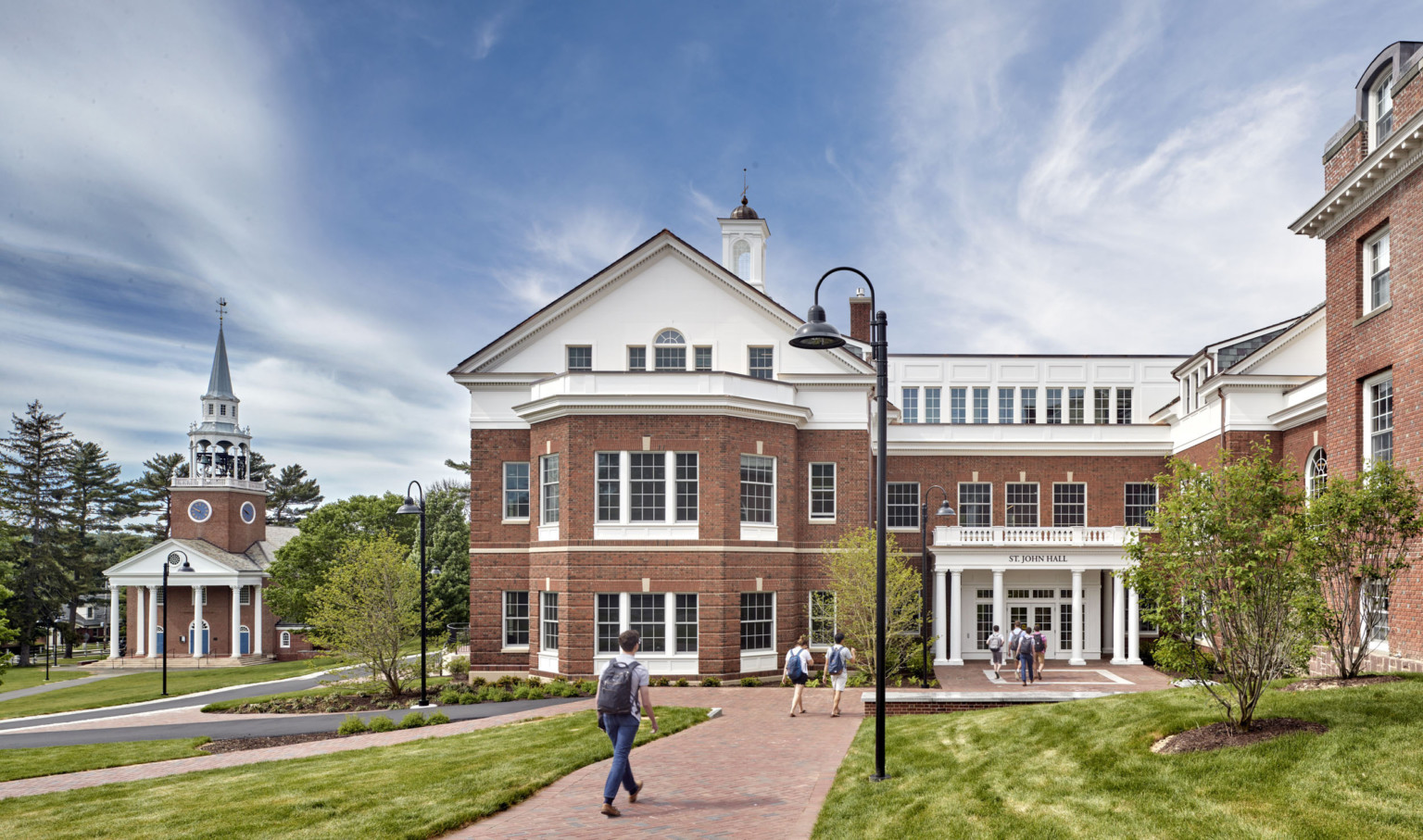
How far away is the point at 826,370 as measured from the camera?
1116 inches

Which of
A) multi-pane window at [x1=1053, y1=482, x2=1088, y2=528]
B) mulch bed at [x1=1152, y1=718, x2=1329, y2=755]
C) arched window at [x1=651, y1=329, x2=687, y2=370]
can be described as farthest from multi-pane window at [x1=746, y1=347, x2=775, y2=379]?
mulch bed at [x1=1152, y1=718, x2=1329, y2=755]

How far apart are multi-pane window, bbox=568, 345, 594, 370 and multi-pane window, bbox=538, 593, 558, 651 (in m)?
7.42

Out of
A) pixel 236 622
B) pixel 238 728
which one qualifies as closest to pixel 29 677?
pixel 236 622

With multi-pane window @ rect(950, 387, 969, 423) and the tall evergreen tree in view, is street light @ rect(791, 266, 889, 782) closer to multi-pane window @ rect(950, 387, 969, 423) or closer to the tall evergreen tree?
multi-pane window @ rect(950, 387, 969, 423)

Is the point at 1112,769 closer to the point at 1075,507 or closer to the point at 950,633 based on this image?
the point at 950,633

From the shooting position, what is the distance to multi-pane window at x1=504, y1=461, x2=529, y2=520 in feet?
92.3

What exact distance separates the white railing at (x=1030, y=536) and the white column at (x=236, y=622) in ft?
163

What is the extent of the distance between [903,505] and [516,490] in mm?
14449

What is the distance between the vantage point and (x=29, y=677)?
51688 mm

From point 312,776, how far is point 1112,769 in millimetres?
10582

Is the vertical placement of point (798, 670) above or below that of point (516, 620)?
above

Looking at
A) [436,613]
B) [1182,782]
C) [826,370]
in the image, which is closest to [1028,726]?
[1182,782]

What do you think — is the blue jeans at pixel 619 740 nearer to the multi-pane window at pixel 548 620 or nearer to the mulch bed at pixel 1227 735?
the mulch bed at pixel 1227 735

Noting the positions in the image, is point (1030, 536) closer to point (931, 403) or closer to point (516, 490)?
point (931, 403)
